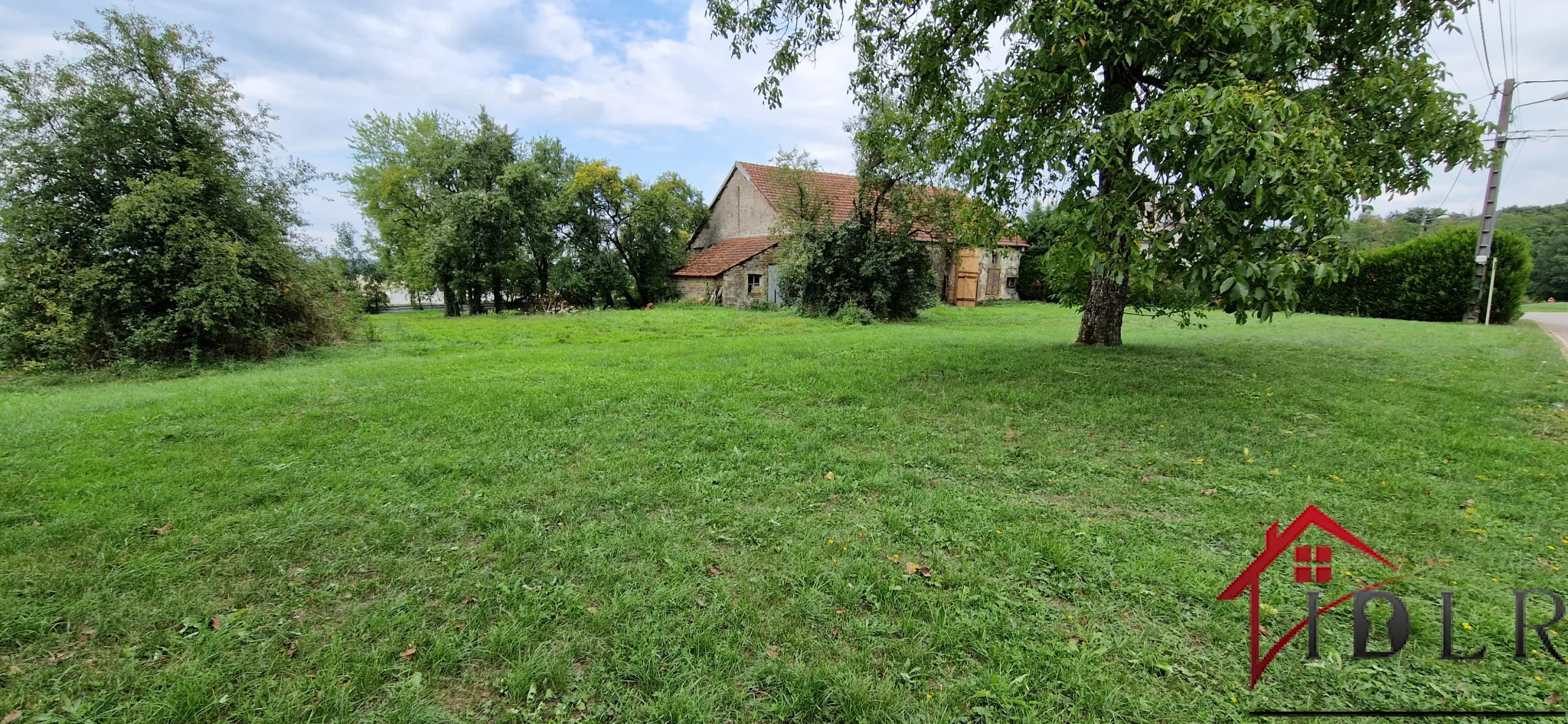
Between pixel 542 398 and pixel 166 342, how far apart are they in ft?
25.6

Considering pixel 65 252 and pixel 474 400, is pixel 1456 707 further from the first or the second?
pixel 65 252

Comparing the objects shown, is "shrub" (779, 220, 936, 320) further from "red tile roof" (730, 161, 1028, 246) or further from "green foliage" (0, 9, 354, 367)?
"green foliage" (0, 9, 354, 367)

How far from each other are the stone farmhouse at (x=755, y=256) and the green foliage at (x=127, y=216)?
14346 mm

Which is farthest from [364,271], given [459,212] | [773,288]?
[773,288]

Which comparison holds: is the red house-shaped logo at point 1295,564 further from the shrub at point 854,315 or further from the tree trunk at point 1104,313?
the shrub at point 854,315

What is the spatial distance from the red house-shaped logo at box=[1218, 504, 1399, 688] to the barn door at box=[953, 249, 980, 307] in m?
21.9

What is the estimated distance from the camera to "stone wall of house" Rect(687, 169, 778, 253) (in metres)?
23.8

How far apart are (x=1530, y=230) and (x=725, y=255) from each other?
60.7m

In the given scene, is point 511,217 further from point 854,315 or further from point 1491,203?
point 1491,203

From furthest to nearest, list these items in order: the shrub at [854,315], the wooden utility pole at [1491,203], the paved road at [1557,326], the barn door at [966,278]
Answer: the barn door at [966,278], the shrub at [854,315], the wooden utility pole at [1491,203], the paved road at [1557,326]

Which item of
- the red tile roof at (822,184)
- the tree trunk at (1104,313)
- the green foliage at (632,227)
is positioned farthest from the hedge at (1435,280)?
the green foliage at (632,227)

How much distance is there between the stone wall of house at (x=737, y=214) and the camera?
78.2 feet

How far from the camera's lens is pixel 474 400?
6008 millimetres

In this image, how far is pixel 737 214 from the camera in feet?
83.2
